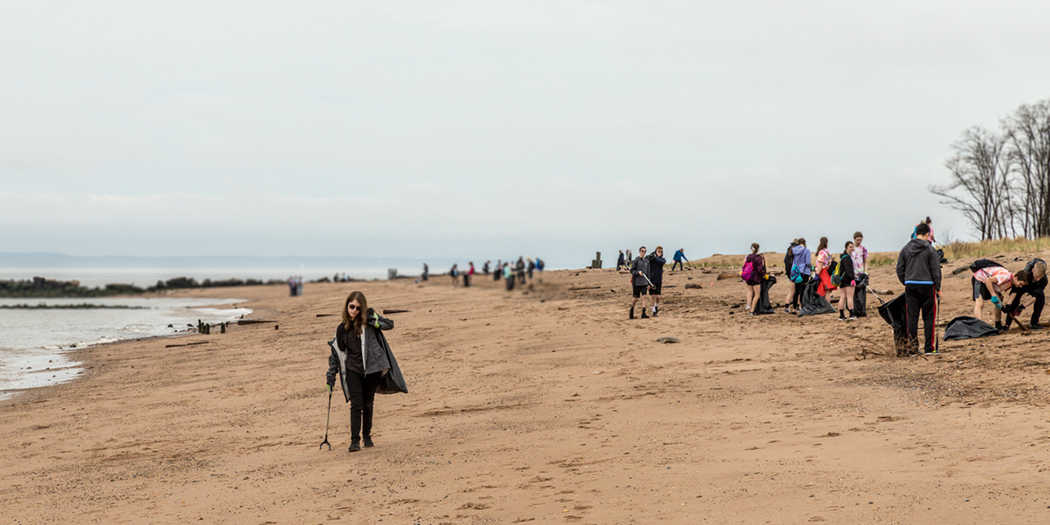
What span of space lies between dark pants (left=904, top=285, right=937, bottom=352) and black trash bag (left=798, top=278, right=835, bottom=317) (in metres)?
6.46

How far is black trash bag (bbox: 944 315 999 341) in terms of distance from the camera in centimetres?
1216

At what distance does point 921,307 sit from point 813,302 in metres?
6.91

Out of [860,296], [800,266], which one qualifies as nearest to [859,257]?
[860,296]

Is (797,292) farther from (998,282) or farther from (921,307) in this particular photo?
(921,307)

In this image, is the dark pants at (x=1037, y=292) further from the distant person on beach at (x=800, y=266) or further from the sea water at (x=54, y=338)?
the sea water at (x=54, y=338)

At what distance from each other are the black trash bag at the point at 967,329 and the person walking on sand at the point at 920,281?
1305 millimetres

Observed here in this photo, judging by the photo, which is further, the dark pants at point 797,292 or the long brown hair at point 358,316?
the dark pants at point 797,292

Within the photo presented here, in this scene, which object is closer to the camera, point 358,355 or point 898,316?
point 358,355

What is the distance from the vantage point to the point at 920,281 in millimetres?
10992

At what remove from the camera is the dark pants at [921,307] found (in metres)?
11.0

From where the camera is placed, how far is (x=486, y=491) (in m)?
6.54

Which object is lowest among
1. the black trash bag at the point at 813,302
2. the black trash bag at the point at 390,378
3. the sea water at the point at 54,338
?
the sea water at the point at 54,338

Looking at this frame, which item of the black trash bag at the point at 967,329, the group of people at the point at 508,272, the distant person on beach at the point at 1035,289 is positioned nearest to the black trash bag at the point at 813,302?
the black trash bag at the point at 967,329

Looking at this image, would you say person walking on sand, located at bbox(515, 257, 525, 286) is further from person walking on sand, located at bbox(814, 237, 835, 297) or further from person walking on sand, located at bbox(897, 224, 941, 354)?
person walking on sand, located at bbox(814, 237, 835, 297)
